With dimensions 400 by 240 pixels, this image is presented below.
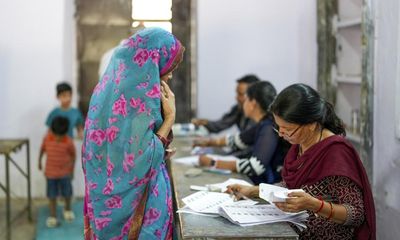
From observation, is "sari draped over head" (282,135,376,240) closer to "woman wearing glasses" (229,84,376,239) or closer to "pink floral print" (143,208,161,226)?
"woman wearing glasses" (229,84,376,239)

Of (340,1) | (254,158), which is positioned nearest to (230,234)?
(254,158)

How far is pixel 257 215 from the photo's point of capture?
200cm

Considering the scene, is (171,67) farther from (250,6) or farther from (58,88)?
(250,6)

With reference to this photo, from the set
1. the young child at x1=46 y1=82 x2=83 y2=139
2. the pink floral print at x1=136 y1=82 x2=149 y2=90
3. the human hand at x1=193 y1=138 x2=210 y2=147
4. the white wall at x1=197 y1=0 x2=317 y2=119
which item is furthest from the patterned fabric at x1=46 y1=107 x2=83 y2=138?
the pink floral print at x1=136 y1=82 x2=149 y2=90

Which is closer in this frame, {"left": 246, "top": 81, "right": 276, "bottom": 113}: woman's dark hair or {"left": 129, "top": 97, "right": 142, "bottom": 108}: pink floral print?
{"left": 129, "top": 97, "right": 142, "bottom": 108}: pink floral print

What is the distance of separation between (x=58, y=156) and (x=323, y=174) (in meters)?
2.90

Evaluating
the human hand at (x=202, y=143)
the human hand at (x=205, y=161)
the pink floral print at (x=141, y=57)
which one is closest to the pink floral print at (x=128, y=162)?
the pink floral print at (x=141, y=57)

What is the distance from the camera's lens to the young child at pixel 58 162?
14.4ft

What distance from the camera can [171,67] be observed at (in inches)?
77.4

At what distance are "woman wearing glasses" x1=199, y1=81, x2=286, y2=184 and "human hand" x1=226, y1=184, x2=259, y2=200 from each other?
0.61 m

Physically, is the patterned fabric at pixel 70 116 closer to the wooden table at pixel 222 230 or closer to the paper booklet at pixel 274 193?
the wooden table at pixel 222 230

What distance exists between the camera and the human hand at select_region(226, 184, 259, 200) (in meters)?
2.24

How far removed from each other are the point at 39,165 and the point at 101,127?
2870 mm

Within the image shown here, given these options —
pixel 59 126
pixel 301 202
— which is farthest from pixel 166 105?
pixel 59 126
